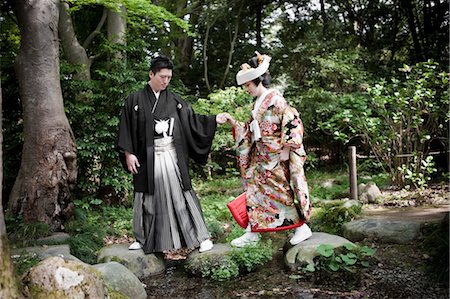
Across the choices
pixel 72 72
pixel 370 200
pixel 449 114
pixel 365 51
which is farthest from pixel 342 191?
pixel 72 72

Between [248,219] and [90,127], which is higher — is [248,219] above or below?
below

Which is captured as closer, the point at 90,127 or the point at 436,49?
the point at 90,127

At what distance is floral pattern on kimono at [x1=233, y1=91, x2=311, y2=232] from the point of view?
4.19 metres

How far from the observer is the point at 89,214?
21.9ft

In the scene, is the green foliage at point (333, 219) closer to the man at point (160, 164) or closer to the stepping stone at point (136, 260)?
the man at point (160, 164)

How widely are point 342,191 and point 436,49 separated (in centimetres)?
469

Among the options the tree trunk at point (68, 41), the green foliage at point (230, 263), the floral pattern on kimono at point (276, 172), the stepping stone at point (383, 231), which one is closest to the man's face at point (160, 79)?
the floral pattern on kimono at point (276, 172)

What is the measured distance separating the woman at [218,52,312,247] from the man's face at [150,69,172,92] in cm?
77

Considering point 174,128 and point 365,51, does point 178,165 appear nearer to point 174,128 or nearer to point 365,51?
point 174,128

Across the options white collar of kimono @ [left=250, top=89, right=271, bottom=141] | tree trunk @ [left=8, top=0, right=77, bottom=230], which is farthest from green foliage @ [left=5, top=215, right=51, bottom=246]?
white collar of kimono @ [left=250, top=89, right=271, bottom=141]

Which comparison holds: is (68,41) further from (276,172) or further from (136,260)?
(276,172)

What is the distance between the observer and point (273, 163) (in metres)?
4.33

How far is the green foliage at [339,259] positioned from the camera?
3826 millimetres

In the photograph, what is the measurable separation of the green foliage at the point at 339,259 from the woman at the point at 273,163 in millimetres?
418
